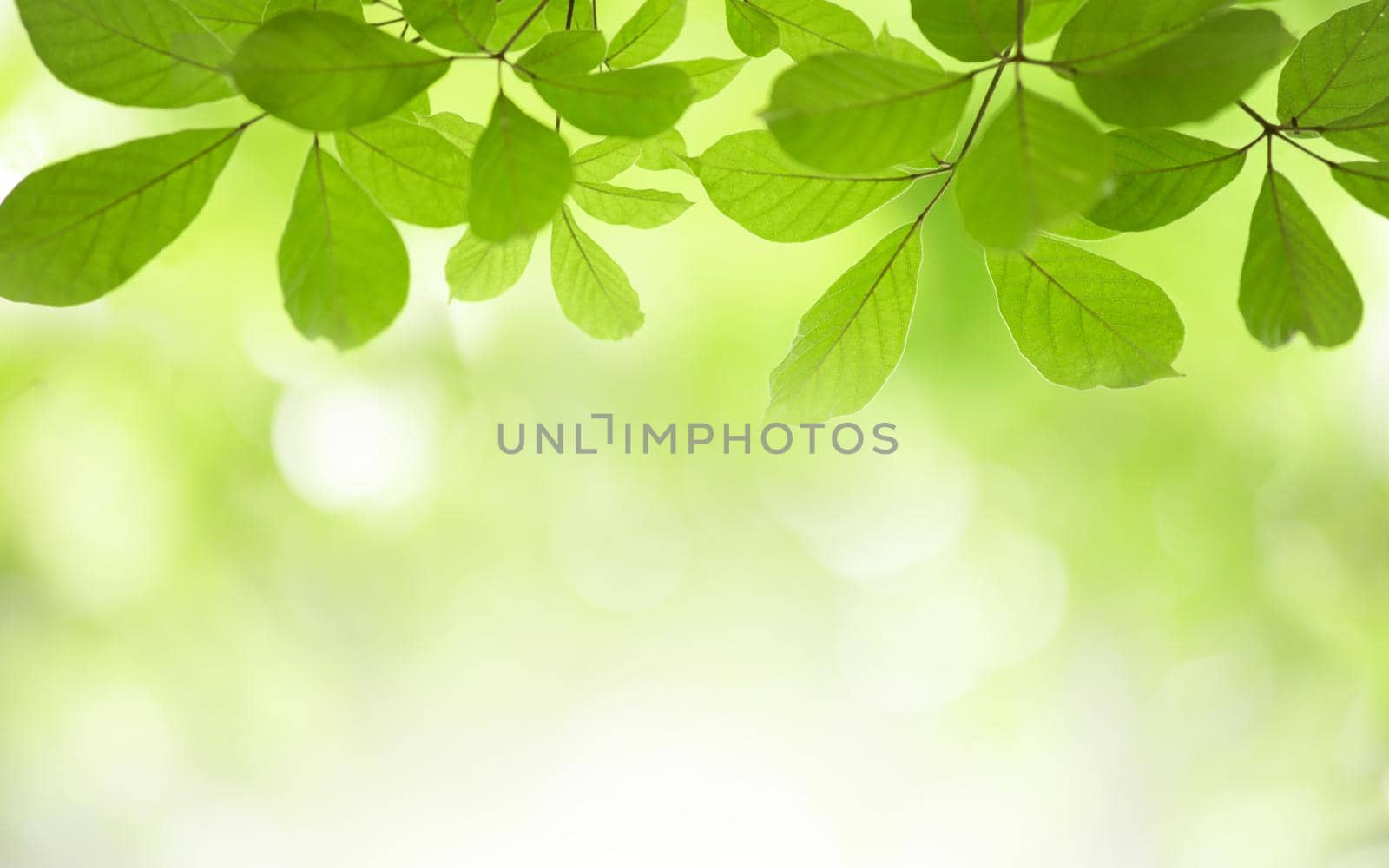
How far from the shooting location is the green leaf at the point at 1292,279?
0.17 metres

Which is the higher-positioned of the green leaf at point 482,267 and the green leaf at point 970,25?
the green leaf at point 970,25

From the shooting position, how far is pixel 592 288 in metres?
0.25

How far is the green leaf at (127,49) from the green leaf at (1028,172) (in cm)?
13

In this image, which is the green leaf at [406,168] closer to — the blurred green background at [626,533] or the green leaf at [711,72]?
the green leaf at [711,72]

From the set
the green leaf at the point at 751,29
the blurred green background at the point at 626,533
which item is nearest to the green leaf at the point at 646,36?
the green leaf at the point at 751,29

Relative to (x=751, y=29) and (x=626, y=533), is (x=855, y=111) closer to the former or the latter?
(x=751, y=29)

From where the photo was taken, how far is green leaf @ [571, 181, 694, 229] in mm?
250

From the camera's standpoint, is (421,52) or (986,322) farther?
(986,322)

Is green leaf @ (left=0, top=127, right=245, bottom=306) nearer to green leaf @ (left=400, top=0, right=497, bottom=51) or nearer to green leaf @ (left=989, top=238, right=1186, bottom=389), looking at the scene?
green leaf @ (left=400, top=0, right=497, bottom=51)

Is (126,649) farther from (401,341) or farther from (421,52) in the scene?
(421,52)

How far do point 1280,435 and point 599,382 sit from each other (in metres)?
1.20

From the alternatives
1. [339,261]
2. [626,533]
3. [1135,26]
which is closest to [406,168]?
[339,261]

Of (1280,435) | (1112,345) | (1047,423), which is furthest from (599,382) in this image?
(1112,345)

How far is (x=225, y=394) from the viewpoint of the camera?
1660 millimetres
